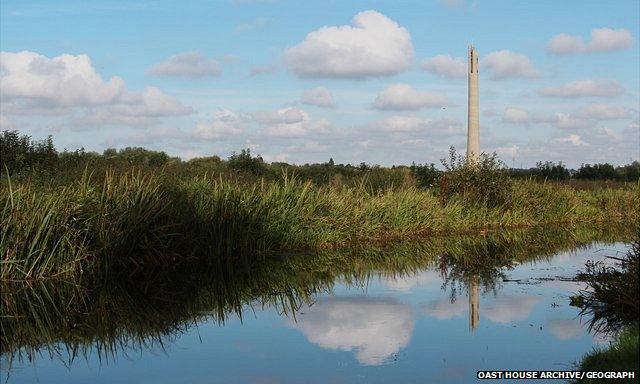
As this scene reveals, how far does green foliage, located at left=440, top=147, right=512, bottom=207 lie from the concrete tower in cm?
788

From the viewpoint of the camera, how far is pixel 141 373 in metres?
A: 8.46

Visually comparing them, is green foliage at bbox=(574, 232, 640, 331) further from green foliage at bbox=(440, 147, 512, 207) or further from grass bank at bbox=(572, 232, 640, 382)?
green foliage at bbox=(440, 147, 512, 207)

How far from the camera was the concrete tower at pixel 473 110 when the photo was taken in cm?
3806

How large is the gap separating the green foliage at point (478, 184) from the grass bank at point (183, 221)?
2.49 feet

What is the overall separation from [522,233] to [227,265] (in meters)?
14.2

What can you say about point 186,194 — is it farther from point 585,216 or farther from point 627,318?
point 585,216

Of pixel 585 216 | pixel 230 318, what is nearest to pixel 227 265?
pixel 230 318

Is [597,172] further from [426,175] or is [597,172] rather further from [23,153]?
[23,153]

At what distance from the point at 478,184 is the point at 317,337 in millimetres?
20605

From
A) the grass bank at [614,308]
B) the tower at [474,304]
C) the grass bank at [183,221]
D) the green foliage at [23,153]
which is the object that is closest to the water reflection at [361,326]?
the tower at [474,304]

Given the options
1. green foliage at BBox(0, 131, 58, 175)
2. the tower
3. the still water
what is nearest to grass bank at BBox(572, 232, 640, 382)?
the still water

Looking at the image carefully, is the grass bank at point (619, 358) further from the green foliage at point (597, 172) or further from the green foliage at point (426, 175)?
the green foliage at point (597, 172)

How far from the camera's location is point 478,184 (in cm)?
2973

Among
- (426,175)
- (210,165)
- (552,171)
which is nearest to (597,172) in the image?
(552,171)
